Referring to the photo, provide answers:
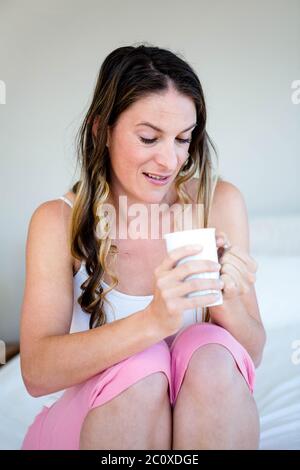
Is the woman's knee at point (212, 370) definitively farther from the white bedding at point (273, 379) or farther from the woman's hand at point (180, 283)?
the white bedding at point (273, 379)

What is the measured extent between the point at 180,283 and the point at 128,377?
195 millimetres

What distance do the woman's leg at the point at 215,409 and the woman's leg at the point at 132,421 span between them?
0.03 metres


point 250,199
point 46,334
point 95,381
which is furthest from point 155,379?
point 250,199

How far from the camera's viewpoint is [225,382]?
869 millimetres

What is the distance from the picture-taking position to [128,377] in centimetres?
88

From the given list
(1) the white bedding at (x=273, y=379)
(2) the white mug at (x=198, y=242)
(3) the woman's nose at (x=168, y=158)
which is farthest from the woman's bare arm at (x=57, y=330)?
(1) the white bedding at (x=273, y=379)

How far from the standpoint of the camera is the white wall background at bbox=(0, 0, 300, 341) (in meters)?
→ 2.14

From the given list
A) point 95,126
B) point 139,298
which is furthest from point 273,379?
point 95,126

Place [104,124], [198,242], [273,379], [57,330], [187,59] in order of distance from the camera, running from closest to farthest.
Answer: [198,242] → [57,330] → [104,124] → [273,379] → [187,59]

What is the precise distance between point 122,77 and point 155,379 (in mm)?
551

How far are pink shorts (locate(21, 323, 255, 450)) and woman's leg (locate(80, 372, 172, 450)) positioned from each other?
0.05 ft

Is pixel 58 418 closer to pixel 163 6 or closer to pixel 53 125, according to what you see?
pixel 53 125

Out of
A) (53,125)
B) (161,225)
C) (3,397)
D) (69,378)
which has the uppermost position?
(53,125)

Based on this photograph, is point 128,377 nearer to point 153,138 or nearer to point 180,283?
point 180,283
